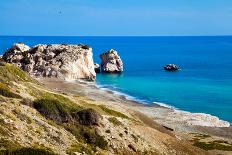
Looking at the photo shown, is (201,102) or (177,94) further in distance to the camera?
(177,94)

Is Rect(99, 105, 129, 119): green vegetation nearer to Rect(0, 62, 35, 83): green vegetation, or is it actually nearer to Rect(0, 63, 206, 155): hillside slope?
Rect(0, 63, 206, 155): hillside slope

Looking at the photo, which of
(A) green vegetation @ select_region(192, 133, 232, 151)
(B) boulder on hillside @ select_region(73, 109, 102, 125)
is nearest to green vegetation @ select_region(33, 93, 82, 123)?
(B) boulder on hillside @ select_region(73, 109, 102, 125)

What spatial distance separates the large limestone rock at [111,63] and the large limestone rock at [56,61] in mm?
18495

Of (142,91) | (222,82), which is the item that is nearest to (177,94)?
(142,91)

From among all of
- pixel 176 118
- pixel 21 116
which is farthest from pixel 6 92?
pixel 176 118

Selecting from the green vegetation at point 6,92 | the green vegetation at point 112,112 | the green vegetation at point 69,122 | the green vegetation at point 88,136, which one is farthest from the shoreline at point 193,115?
the green vegetation at point 6,92

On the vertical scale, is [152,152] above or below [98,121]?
below

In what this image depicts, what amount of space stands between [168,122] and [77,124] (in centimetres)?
3598

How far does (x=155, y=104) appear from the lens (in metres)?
96.0

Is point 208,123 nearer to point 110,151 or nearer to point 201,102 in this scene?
point 201,102

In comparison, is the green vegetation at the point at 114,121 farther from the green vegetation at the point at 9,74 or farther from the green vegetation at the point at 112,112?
the green vegetation at the point at 9,74

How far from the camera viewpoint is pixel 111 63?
531 feet

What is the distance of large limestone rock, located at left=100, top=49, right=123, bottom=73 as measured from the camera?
16050 cm

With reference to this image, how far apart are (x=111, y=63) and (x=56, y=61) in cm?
3189
